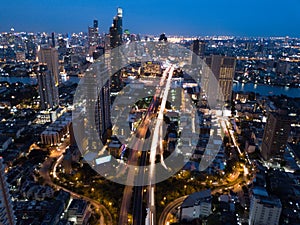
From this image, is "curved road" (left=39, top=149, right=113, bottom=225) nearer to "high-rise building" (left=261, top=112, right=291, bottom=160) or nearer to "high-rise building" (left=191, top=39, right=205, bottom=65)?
"high-rise building" (left=261, top=112, right=291, bottom=160)

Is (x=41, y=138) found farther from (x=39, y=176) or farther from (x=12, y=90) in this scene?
(x=12, y=90)

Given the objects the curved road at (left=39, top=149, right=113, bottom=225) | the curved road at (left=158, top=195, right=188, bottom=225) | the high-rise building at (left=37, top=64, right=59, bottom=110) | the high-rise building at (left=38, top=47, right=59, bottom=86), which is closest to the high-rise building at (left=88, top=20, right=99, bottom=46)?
the high-rise building at (left=38, top=47, right=59, bottom=86)

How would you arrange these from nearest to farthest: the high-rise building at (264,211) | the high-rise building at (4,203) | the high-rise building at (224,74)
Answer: the high-rise building at (4,203), the high-rise building at (264,211), the high-rise building at (224,74)

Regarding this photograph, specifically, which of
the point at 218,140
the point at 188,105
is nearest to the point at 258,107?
the point at 188,105

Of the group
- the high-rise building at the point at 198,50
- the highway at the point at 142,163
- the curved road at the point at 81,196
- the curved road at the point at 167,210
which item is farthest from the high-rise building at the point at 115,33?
the curved road at the point at 167,210

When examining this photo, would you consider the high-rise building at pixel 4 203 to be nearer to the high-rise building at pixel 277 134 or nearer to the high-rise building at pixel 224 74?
A: the high-rise building at pixel 277 134

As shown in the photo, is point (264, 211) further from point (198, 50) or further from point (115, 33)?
point (198, 50)

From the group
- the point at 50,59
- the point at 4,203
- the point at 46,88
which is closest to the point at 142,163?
the point at 4,203
